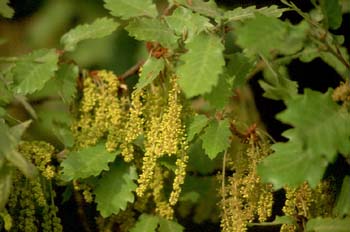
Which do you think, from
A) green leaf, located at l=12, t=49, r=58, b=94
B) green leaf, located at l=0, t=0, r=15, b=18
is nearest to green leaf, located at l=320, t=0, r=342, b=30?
green leaf, located at l=12, t=49, r=58, b=94

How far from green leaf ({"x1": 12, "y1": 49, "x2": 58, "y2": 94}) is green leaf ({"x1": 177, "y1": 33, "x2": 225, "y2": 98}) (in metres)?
0.57

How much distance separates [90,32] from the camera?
228 cm

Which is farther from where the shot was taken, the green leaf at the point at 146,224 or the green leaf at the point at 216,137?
the green leaf at the point at 146,224

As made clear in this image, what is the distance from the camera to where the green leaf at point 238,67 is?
2.03 metres

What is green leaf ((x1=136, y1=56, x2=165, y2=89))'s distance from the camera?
193 cm

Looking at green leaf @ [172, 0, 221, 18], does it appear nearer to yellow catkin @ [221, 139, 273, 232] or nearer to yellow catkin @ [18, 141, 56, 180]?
yellow catkin @ [221, 139, 273, 232]

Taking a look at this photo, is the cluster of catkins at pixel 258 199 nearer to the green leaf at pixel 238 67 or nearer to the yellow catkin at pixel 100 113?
the green leaf at pixel 238 67

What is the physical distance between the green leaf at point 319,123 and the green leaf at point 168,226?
0.82 m

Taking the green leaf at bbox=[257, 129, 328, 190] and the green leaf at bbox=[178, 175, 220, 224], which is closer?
the green leaf at bbox=[257, 129, 328, 190]

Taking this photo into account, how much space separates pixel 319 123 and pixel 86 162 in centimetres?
88

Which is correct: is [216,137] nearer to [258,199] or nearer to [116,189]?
[258,199]

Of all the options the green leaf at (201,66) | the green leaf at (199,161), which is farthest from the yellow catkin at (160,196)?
the green leaf at (201,66)

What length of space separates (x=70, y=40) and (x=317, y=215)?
3.35 ft

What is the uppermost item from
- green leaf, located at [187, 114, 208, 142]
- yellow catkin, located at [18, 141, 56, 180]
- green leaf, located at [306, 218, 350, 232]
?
green leaf, located at [187, 114, 208, 142]
